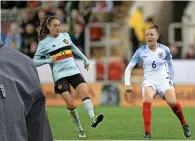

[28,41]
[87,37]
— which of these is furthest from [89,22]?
[28,41]

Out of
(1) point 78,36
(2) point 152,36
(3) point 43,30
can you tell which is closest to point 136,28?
(1) point 78,36

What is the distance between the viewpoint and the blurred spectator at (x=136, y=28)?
22.8 m

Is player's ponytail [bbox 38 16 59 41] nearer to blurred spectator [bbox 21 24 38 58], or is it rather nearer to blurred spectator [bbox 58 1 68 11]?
blurred spectator [bbox 21 24 38 58]

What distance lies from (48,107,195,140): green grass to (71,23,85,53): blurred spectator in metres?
2.36

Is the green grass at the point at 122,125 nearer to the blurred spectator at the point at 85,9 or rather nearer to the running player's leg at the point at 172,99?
the running player's leg at the point at 172,99

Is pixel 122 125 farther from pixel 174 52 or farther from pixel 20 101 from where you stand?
pixel 20 101

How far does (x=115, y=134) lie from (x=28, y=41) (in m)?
9.50

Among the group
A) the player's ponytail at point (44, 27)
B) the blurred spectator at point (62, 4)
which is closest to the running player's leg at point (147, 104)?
the player's ponytail at point (44, 27)

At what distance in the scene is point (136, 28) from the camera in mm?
23094

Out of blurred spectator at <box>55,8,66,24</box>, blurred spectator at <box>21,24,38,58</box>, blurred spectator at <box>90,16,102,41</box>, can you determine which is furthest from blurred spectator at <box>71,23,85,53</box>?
blurred spectator at <box>21,24,38,58</box>

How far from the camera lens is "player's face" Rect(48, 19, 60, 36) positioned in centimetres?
1216

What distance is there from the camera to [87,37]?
71.2 feet

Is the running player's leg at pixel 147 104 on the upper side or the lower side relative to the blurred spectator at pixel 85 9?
lower

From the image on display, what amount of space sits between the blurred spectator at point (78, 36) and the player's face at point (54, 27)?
344 inches
